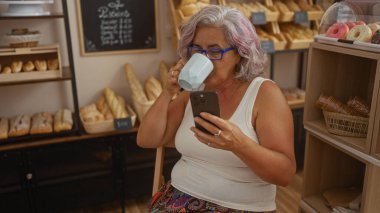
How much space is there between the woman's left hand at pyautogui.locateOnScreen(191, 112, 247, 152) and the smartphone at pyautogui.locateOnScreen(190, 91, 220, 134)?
2cm

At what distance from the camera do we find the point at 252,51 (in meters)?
1.28

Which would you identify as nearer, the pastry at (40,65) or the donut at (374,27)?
the donut at (374,27)

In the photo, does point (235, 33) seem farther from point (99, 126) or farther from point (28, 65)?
point (28, 65)

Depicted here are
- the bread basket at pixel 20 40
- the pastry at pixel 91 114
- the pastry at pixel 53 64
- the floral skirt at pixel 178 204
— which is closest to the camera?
the floral skirt at pixel 178 204

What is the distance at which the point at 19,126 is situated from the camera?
2088 mm

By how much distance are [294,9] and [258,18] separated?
0.36 metres

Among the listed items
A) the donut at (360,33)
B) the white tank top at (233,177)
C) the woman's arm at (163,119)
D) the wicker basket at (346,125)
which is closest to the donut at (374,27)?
the donut at (360,33)

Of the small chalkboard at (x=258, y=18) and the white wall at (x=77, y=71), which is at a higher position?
the small chalkboard at (x=258, y=18)

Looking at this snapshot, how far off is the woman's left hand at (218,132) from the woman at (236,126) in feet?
0.12

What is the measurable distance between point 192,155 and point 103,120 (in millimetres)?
977

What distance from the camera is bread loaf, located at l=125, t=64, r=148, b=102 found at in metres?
2.28

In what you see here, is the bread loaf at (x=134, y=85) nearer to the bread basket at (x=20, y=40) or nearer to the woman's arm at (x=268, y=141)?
the bread basket at (x=20, y=40)

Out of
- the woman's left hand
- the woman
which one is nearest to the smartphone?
the woman's left hand

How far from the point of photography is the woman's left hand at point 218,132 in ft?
3.32
